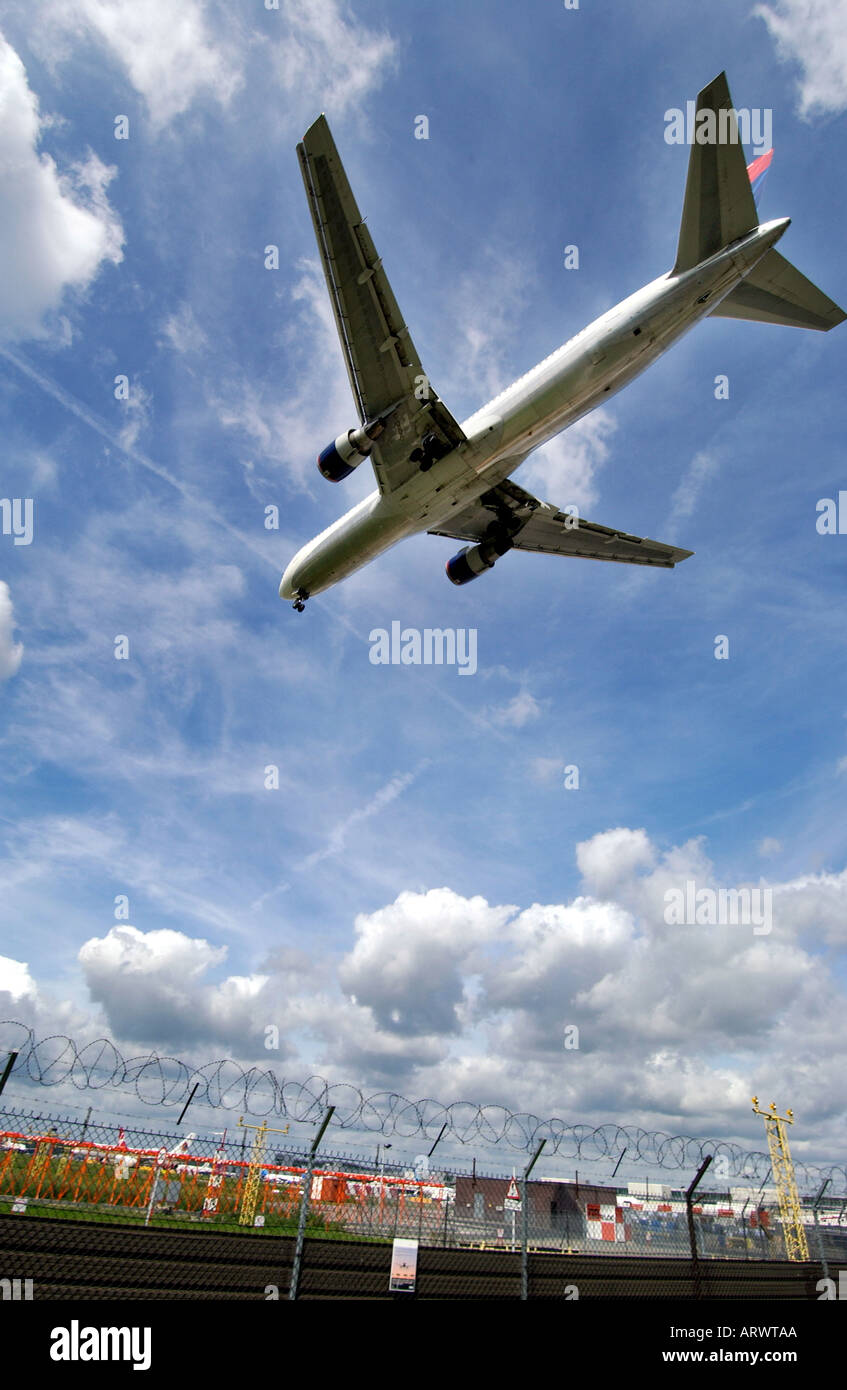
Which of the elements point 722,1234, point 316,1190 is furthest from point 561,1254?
point 316,1190

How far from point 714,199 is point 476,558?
12539mm

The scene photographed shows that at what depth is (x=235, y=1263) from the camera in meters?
12.4

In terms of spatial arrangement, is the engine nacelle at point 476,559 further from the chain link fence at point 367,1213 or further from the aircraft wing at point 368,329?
the chain link fence at point 367,1213

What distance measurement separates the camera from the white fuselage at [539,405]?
698 inches

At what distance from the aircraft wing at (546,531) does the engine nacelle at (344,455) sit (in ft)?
20.8

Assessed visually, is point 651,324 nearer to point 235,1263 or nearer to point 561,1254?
point 235,1263

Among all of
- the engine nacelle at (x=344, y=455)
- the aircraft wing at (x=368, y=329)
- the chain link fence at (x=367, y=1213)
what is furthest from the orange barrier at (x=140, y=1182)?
the aircraft wing at (x=368, y=329)

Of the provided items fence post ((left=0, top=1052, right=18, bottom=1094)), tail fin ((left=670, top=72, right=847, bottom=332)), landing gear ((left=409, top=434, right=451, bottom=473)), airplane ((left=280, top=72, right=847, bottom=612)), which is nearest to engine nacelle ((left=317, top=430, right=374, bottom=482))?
airplane ((left=280, top=72, right=847, bottom=612))

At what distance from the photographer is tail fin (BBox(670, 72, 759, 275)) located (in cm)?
1693

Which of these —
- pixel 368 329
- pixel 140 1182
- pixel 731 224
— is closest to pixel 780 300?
pixel 731 224

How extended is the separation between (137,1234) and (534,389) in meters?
21.1

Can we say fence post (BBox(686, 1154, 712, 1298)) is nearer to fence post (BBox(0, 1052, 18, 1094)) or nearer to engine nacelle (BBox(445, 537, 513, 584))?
fence post (BBox(0, 1052, 18, 1094))
